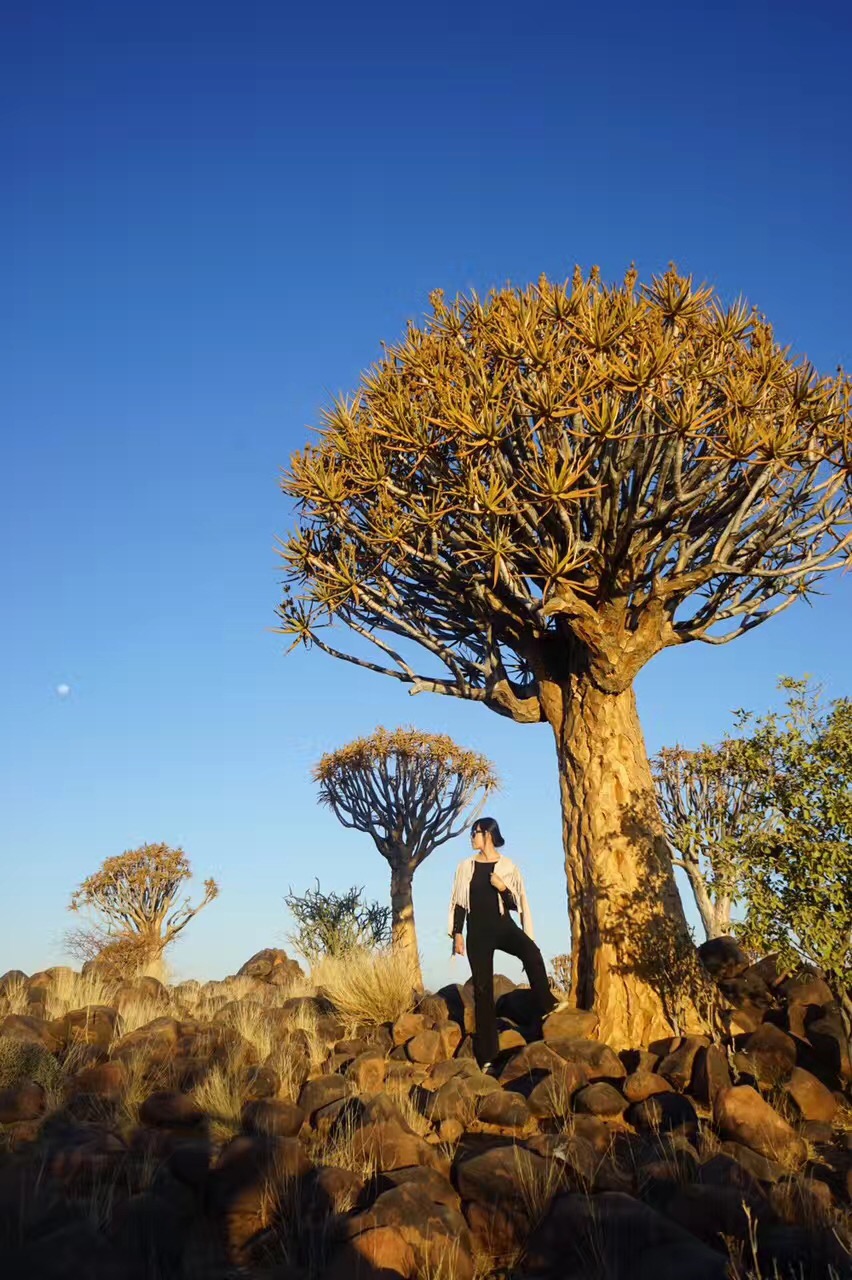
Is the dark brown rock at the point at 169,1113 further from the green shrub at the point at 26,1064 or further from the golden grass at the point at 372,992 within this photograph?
the golden grass at the point at 372,992

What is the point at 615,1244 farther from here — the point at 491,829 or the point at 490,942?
the point at 491,829

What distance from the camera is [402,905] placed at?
18.5m

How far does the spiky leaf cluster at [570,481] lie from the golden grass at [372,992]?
2882 mm

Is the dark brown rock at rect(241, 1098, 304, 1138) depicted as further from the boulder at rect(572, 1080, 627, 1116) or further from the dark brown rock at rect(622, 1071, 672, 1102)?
the dark brown rock at rect(622, 1071, 672, 1102)

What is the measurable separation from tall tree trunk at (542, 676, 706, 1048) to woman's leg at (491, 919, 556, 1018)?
1.39ft

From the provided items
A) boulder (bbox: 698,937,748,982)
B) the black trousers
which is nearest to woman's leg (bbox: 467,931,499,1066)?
the black trousers

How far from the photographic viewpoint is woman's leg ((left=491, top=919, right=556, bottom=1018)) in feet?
28.1

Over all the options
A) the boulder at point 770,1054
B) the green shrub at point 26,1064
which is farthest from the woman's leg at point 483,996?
the green shrub at point 26,1064

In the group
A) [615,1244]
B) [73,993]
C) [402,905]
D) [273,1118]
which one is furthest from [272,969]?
[615,1244]

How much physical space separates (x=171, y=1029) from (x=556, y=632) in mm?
5084

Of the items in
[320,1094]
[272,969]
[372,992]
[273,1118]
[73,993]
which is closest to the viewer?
[273,1118]

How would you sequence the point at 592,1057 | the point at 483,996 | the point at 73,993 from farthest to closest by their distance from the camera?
the point at 73,993 < the point at 483,996 < the point at 592,1057

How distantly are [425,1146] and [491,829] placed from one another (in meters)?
3.41

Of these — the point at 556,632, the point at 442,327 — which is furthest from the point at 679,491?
the point at 442,327
